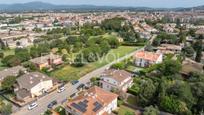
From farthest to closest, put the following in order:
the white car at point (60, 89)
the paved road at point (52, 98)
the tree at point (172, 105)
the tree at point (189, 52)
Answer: the tree at point (189, 52) → the white car at point (60, 89) → the paved road at point (52, 98) → the tree at point (172, 105)

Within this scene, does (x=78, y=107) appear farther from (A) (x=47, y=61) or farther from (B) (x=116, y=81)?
(A) (x=47, y=61)

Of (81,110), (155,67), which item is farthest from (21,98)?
(155,67)

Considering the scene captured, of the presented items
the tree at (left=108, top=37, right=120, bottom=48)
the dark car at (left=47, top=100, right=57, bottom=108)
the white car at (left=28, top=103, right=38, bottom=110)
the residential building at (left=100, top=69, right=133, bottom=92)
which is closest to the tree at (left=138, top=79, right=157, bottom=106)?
the residential building at (left=100, top=69, right=133, bottom=92)

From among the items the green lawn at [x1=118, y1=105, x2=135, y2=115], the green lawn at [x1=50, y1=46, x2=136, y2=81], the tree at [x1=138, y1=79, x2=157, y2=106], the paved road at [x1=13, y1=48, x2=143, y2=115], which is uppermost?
the tree at [x1=138, y1=79, x2=157, y2=106]

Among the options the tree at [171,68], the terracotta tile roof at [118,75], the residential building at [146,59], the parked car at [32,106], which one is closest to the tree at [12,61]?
the parked car at [32,106]

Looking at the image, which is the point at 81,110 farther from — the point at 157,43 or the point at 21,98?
the point at 157,43

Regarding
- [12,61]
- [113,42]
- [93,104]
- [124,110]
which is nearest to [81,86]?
[124,110]

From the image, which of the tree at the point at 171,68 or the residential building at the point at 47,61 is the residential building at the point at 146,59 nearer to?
the tree at the point at 171,68

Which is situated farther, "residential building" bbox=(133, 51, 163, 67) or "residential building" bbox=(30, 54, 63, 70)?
"residential building" bbox=(30, 54, 63, 70)

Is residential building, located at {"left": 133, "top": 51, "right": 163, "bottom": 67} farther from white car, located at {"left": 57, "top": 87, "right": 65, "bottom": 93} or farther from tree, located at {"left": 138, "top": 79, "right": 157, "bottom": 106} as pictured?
white car, located at {"left": 57, "top": 87, "right": 65, "bottom": 93}
